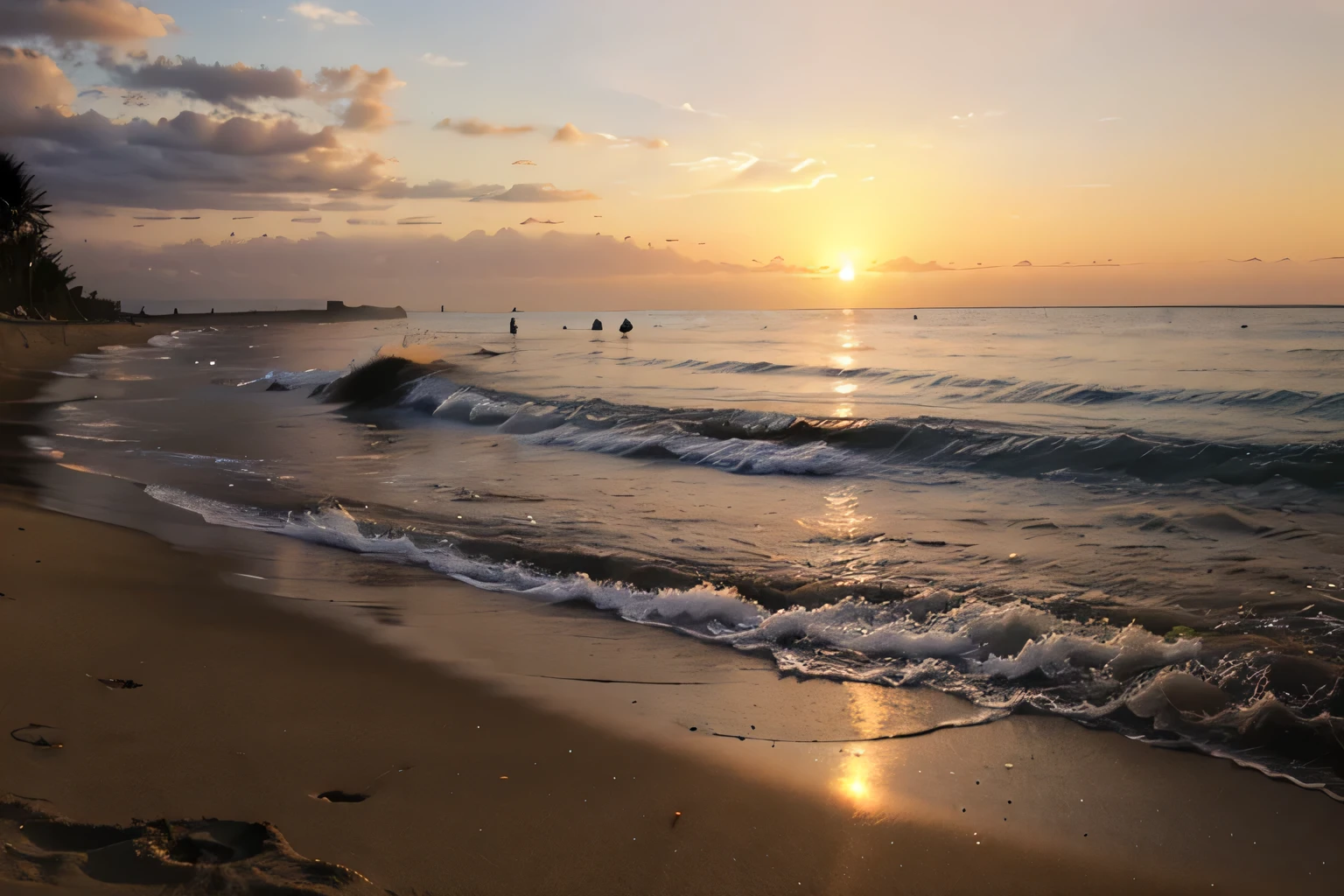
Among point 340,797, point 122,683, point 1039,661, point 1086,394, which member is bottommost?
point 1039,661

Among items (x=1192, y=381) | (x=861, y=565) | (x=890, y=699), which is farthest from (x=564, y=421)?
(x=1192, y=381)

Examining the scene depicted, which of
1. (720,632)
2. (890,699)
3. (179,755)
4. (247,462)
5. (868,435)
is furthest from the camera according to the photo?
(868,435)

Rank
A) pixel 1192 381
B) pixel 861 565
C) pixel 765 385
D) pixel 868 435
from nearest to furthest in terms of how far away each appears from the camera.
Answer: pixel 861 565
pixel 868 435
pixel 1192 381
pixel 765 385

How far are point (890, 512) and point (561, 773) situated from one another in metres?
7.55

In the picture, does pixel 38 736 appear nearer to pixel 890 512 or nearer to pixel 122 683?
pixel 122 683

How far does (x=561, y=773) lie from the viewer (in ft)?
13.5

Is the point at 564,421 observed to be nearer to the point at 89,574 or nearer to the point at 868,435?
the point at 868,435

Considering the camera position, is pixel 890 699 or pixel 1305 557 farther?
pixel 1305 557

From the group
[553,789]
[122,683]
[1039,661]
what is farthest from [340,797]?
[1039,661]

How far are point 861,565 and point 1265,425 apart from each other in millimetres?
13492

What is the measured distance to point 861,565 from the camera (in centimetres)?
810

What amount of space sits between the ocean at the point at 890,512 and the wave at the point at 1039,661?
0.02 metres

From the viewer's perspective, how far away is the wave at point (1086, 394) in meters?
19.9

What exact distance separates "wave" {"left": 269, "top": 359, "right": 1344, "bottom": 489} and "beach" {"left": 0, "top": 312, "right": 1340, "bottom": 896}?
9125mm
